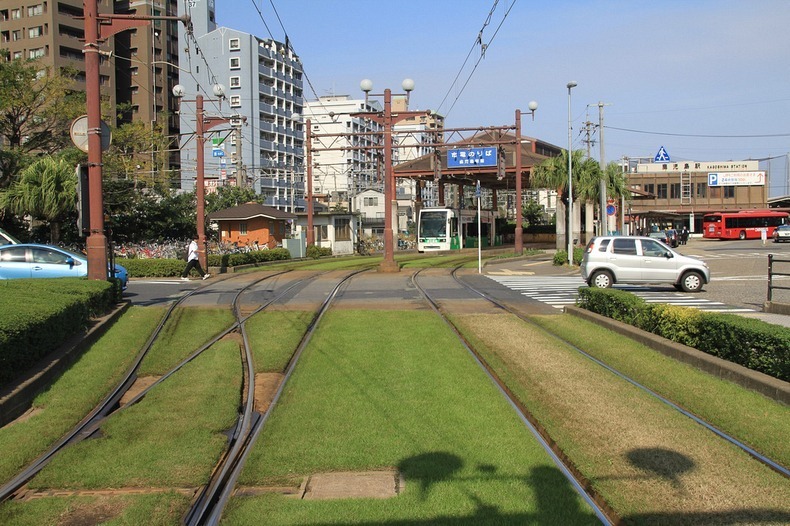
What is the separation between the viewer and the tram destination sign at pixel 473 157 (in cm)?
5144

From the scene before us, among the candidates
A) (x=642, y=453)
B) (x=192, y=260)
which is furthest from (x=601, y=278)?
(x=642, y=453)

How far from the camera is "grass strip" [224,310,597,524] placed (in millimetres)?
5055

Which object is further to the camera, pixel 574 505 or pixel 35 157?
pixel 35 157

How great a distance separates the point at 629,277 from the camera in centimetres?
2252

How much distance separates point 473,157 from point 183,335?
1575 inches

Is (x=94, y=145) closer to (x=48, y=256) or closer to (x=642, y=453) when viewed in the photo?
(x=48, y=256)

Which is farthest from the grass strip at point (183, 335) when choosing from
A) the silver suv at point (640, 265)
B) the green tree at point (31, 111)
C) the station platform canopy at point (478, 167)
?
the station platform canopy at point (478, 167)

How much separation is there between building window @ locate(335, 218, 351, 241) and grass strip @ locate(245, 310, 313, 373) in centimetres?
3885

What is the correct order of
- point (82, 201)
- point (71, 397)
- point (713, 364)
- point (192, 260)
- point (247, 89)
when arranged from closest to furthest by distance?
1. point (71, 397)
2. point (713, 364)
3. point (82, 201)
4. point (192, 260)
5. point (247, 89)

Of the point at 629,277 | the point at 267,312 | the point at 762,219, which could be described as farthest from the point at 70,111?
the point at 762,219

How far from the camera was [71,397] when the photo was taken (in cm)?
869

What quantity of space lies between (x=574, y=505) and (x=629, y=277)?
18.4 metres

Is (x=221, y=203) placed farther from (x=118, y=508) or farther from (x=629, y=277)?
(x=118, y=508)

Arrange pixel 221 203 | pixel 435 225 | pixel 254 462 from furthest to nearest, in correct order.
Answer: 1. pixel 221 203
2. pixel 435 225
3. pixel 254 462
